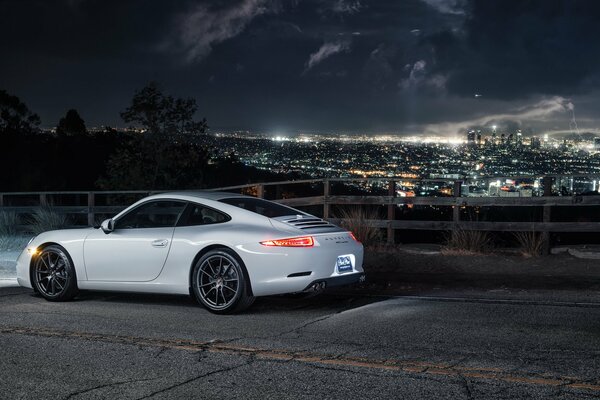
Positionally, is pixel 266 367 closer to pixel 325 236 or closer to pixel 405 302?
pixel 325 236

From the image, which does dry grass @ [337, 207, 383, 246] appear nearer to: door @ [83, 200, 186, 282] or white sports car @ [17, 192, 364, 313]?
white sports car @ [17, 192, 364, 313]

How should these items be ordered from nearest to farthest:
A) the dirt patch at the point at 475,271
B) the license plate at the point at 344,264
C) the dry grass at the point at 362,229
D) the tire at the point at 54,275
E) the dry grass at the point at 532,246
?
the license plate at the point at 344,264, the tire at the point at 54,275, the dirt patch at the point at 475,271, the dry grass at the point at 532,246, the dry grass at the point at 362,229

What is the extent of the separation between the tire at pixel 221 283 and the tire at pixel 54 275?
74.7 inches

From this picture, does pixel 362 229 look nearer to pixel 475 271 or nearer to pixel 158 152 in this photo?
pixel 475 271

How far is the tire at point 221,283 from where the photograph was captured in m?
8.46

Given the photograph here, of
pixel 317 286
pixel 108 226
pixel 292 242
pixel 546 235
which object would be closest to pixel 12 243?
pixel 108 226

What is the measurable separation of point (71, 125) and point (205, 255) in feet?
238

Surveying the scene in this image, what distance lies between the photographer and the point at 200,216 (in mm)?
9180

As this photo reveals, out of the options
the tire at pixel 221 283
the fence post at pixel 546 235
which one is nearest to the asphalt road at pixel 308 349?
the tire at pixel 221 283

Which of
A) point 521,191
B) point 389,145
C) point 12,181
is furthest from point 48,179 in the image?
point 521,191

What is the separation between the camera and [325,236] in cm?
866

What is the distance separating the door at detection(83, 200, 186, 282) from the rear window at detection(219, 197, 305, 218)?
626 mm

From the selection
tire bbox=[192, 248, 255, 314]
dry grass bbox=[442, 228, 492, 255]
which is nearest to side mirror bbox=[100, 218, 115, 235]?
tire bbox=[192, 248, 255, 314]

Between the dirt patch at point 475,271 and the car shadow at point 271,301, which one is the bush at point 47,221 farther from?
the car shadow at point 271,301
